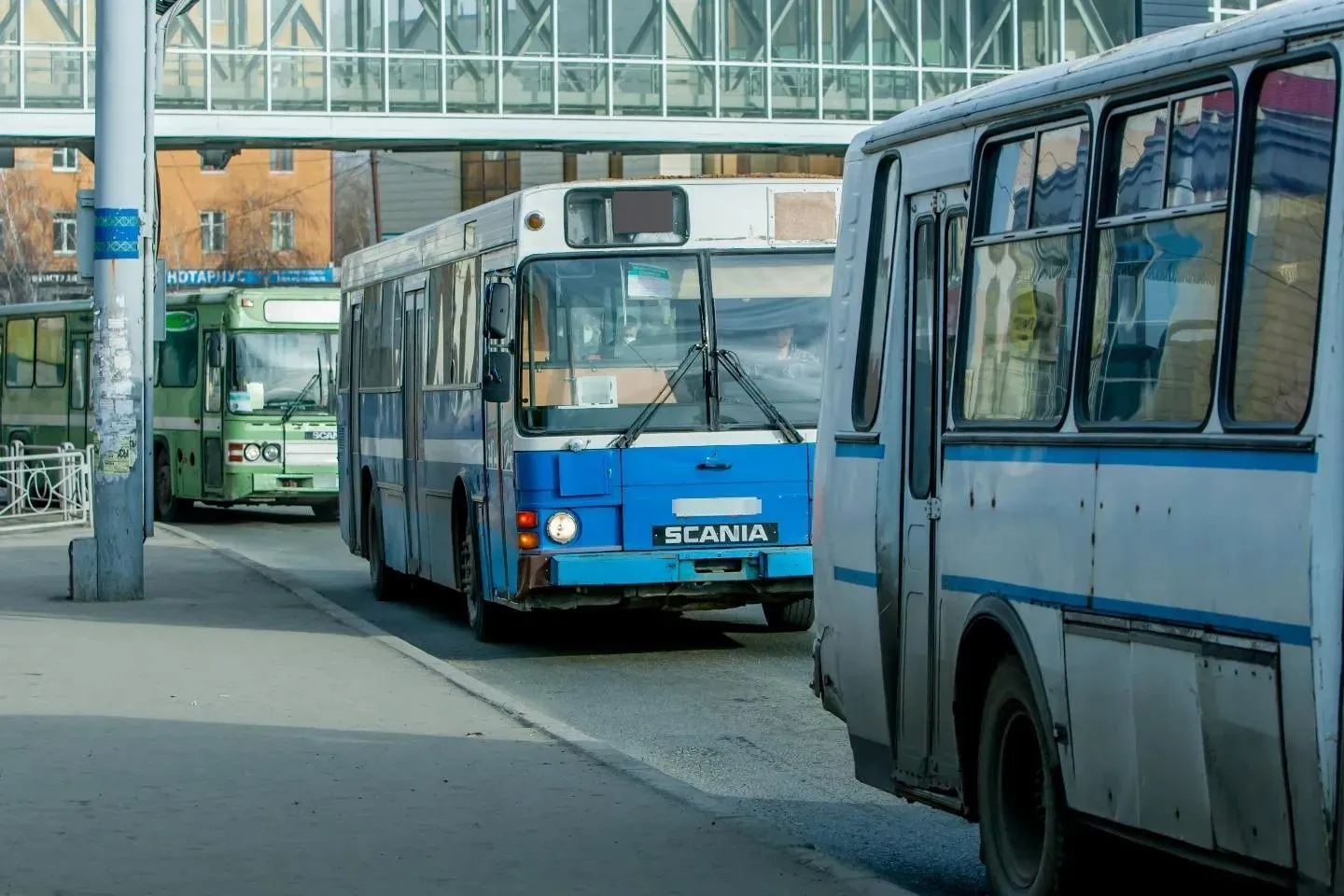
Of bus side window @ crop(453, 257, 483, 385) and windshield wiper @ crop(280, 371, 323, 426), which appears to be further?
windshield wiper @ crop(280, 371, 323, 426)

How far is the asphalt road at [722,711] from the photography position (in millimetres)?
9055

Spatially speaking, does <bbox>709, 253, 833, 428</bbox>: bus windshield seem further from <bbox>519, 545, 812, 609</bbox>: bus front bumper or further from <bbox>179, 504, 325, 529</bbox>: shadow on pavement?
<bbox>179, 504, 325, 529</bbox>: shadow on pavement

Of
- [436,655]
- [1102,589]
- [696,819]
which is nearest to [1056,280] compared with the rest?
[1102,589]

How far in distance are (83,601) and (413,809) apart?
1066cm

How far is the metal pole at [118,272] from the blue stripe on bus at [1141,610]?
12035 mm

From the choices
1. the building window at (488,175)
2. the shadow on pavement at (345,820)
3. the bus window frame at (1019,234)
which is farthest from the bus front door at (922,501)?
the building window at (488,175)

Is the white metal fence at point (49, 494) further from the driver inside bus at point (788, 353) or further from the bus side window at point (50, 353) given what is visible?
the driver inside bus at point (788, 353)

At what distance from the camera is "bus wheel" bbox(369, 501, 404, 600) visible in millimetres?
20391

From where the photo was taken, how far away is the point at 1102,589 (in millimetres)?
6566

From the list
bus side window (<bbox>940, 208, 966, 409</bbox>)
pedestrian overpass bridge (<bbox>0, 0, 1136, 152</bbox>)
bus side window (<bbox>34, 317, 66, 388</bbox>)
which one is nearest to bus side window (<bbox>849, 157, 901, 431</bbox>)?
bus side window (<bbox>940, 208, 966, 409</bbox>)

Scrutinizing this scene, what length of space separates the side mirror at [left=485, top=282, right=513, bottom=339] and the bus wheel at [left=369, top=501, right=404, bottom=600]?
235 inches

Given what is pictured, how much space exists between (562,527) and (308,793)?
5283 mm

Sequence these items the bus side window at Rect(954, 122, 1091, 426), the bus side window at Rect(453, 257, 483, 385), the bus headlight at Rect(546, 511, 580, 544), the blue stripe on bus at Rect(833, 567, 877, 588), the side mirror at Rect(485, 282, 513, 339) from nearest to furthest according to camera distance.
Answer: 1. the bus side window at Rect(954, 122, 1091, 426)
2. the blue stripe on bus at Rect(833, 567, 877, 588)
3. the side mirror at Rect(485, 282, 513, 339)
4. the bus headlight at Rect(546, 511, 580, 544)
5. the bus side window at Rect(453, 257, 483, 385)

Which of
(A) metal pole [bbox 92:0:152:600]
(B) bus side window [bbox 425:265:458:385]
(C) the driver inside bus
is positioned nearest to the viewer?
(C) the driver inside bus
